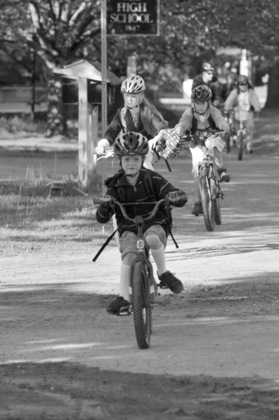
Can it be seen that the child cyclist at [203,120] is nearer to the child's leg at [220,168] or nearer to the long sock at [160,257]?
the child's leg at [220,168]

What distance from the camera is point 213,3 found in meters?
29.1

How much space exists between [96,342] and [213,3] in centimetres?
2086

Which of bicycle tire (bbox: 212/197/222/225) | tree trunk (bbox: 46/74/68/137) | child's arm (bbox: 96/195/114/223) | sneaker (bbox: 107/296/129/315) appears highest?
child's arm (bbox: 96/195/114/223)

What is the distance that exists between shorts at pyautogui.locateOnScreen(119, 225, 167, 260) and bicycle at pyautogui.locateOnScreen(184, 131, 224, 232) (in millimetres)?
5551

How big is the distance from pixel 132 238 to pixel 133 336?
2.16 ft

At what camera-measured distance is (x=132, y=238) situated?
921 centimetres

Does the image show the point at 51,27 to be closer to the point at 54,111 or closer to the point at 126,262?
the point at 54,111

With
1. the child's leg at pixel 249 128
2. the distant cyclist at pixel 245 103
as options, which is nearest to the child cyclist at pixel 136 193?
the distant cyclist at pixel 245 103

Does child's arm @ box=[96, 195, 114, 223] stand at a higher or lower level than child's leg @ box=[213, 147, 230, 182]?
higher

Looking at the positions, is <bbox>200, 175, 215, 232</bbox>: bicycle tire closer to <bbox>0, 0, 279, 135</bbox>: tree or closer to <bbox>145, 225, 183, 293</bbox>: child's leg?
<bbox>145, 225, 183, 293</bbox>: child's leg

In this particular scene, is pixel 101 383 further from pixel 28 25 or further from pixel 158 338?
pixel 28 25

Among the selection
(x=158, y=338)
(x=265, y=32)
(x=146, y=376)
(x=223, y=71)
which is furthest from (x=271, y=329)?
(x=223, y=71)

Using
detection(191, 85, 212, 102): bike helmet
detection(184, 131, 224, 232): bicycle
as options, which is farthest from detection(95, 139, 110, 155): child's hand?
detection(184, 131, 224, 232): bicycle

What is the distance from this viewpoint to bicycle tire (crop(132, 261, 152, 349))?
8.55 meters
